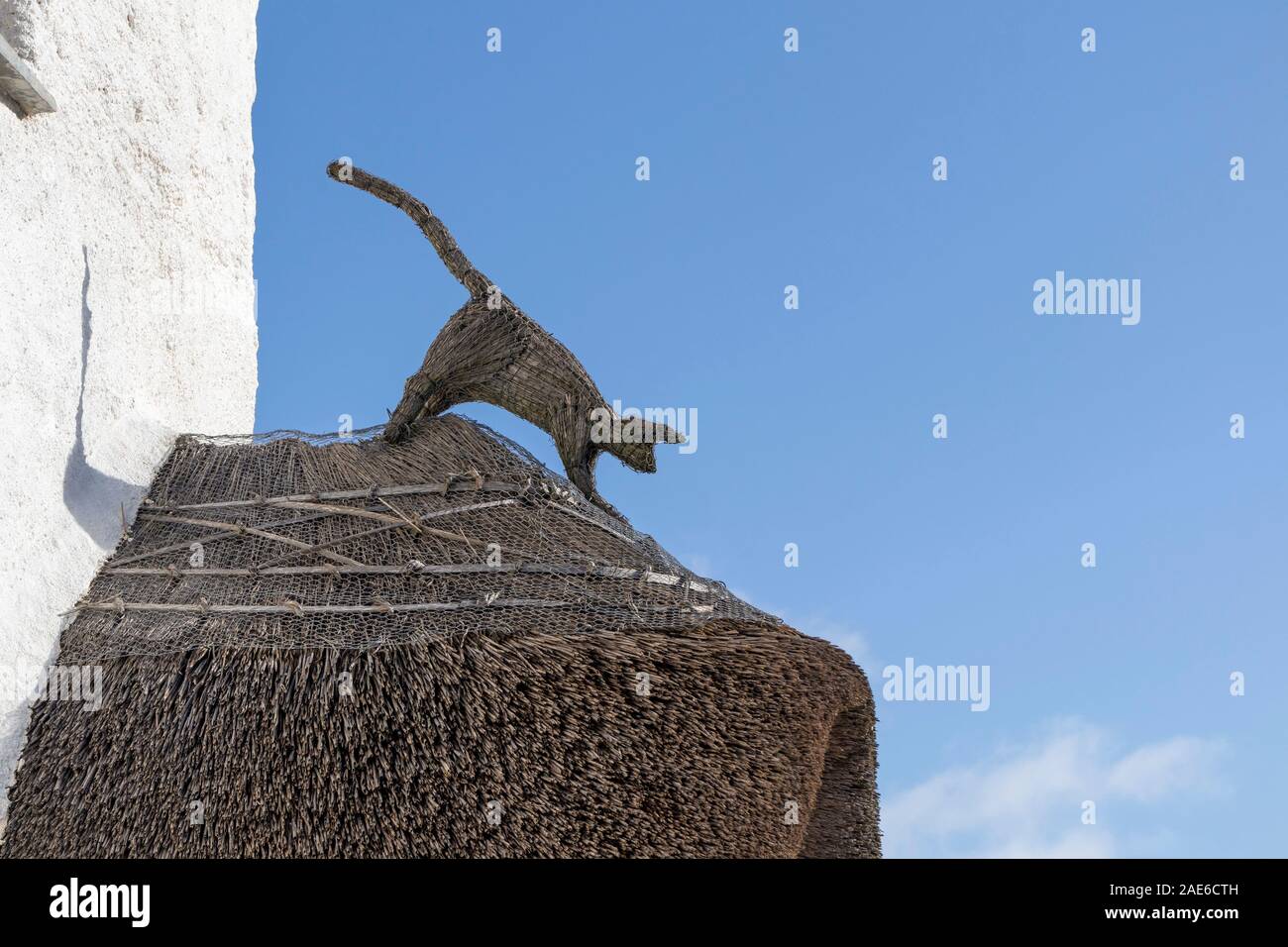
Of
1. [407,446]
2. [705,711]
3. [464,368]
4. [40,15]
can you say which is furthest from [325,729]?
[40,15]

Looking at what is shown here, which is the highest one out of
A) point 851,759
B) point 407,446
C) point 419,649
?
point 407,446

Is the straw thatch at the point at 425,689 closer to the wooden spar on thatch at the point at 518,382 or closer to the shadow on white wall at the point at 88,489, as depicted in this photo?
the shadow on white wall at the point at 88,489

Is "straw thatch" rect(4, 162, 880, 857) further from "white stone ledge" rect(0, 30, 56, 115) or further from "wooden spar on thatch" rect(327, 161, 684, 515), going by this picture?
"white stone ledge" rect(0, 30, 56, 115)

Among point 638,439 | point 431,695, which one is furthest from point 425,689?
point 638,439

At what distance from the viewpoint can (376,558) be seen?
17.5 feet

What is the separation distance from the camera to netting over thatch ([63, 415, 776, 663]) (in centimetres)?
488

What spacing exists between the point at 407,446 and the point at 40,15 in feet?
8.78

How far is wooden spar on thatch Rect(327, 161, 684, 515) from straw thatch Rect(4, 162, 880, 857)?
0.45 m

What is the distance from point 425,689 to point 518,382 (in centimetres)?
222

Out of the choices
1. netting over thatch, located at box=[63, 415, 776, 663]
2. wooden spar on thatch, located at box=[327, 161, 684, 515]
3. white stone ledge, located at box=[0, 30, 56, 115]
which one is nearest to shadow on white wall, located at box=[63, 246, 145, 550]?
netting over thatch, located at box=[63, 415, 776, 663]

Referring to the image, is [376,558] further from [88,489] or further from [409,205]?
[409,205]
